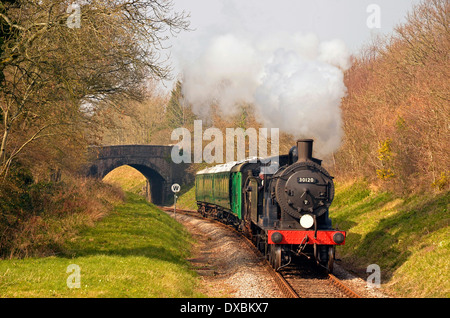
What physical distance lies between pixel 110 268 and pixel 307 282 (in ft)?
17.8

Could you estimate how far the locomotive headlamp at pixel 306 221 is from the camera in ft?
46.8

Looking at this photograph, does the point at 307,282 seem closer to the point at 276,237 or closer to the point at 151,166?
the point at 276,237

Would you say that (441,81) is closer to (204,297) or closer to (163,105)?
(204,297)

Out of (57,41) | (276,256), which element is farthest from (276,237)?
(57,41)

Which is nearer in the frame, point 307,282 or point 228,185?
point 307,282

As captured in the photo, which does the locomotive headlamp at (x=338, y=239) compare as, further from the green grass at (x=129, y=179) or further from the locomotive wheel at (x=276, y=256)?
the green grass at (x=129, y=179)

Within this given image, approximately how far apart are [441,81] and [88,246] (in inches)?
594

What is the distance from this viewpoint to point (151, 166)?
6141 centimetres

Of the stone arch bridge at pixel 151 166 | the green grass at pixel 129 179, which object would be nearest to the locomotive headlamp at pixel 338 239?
the stone arch bridge at pixel 151 166

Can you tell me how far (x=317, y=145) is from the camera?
23.0 metres

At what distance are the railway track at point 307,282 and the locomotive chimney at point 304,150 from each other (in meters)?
3.47

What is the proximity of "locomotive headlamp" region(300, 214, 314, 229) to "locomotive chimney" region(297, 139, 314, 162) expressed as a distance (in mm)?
1709

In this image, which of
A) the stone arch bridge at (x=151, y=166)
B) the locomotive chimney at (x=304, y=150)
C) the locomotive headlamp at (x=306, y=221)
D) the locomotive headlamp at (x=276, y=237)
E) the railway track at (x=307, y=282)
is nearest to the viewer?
the railway track at (x=307, y=282)
